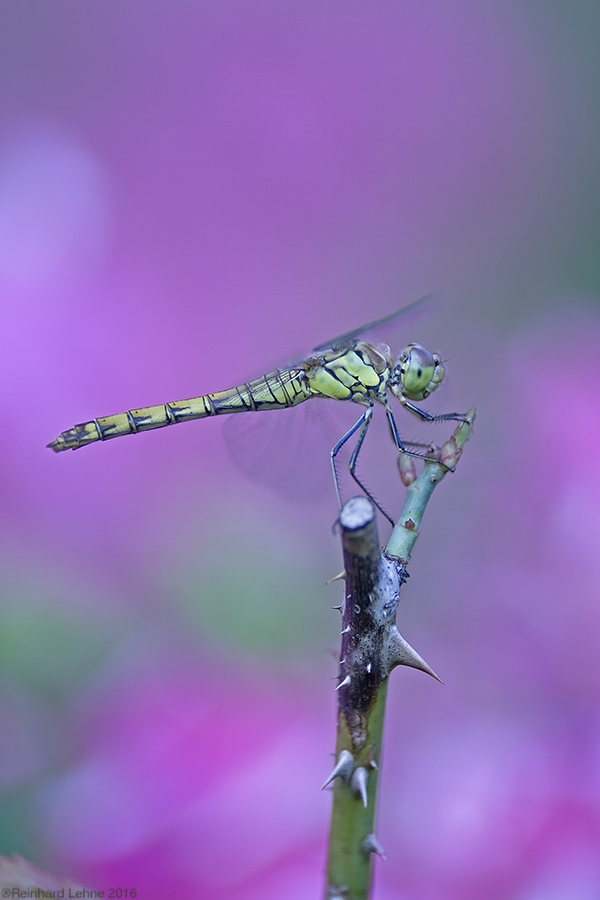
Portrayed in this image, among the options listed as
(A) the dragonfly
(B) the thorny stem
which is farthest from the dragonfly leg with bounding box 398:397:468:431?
(B) the thorny stem

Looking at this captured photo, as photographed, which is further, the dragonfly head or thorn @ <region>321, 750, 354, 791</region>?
the dragonfly head

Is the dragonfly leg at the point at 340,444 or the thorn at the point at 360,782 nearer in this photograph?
the thorn at the point at 360,782

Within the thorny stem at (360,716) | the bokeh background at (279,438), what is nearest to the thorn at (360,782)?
the thorny stem at (360,716)

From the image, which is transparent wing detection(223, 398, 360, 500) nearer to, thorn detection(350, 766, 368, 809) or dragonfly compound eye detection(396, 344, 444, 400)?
dragonfly compound eye detection(396, 344, 444, 400)

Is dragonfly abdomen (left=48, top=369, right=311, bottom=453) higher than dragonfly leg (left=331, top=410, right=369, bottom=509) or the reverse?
higher

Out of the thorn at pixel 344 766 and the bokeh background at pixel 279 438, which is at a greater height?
the bokeh background at pixel 279 438

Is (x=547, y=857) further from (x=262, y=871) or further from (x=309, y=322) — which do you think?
(x=309, y=322)

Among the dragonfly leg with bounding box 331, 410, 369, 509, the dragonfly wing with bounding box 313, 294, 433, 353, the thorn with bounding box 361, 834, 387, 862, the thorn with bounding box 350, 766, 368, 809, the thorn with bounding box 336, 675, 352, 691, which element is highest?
the dragonfly wing with bounding box 313, 294, 433, 353

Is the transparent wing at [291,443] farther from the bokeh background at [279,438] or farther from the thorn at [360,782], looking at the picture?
the thorn at [360,782]

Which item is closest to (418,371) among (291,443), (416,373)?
(416,373)

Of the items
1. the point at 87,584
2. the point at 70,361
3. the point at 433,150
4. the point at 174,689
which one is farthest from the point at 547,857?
the point at 433,150
